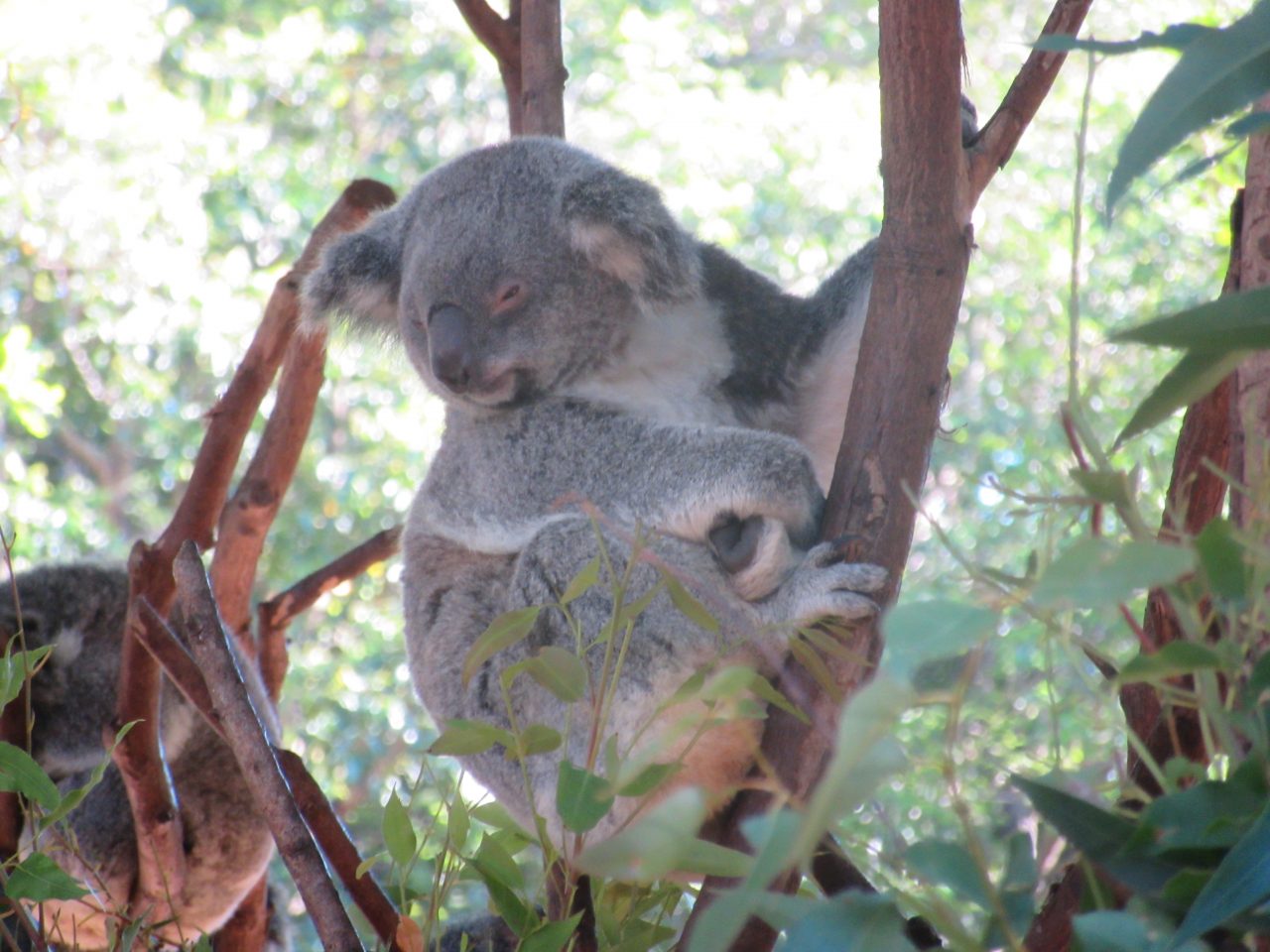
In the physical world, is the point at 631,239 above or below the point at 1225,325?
above

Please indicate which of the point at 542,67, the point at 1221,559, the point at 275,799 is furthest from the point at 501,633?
the point at 542,67

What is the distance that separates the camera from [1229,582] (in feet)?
2.28

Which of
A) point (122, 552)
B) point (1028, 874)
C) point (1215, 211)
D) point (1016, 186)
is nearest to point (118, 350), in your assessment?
point (122, 552)

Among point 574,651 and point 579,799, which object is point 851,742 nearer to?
point 579,799

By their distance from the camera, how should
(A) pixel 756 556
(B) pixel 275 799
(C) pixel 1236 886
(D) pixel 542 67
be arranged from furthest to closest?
1. (D) pixel 542 67
2. (A) pixel 756 556
3. (B) pixel 275 799
4. (C) pixel 1236 886

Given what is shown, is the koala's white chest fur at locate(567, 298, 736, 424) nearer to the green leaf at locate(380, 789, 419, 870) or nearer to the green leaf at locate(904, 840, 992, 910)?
the green leaf at locate(380, 789, 419, 870)

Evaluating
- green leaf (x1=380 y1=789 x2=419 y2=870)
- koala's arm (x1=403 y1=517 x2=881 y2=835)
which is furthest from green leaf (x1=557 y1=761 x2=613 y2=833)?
koala's arm (x1=403 y1=517 x2=881 y2=835)

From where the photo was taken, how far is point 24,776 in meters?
1.30

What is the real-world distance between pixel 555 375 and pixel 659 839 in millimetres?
1670

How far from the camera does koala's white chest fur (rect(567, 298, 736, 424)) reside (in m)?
2.25

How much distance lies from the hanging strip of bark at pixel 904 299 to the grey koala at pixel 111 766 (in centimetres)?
152

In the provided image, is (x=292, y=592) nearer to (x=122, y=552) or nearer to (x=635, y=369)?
(x=635, y=369)

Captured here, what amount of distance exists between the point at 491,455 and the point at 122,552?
14.9 feet

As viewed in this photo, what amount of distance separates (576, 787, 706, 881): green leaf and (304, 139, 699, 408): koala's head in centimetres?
154
